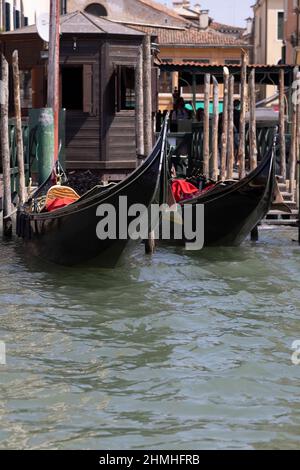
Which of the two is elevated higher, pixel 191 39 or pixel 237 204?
pixel 191 39

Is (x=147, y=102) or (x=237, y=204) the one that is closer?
(x=237, y=204)

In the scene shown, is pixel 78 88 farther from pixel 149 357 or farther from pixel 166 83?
pixel 166 83

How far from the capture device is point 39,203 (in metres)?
8.84

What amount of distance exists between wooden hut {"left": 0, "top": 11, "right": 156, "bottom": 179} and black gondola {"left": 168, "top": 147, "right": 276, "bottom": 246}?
3.35m

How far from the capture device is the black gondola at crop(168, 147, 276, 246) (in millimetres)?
8906

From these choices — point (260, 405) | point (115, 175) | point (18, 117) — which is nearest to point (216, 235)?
point (18, 117)

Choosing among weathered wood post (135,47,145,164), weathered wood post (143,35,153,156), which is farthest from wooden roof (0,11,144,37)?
weathered wood post (143,35,153,156)

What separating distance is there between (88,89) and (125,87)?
51cm

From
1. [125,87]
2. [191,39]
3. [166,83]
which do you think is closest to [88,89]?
[125,87]

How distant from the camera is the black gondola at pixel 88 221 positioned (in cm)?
727

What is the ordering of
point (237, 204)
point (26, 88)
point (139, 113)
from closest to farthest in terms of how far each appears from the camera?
1. point (237, 204)
2. point (139, 113)
3. point (26, 88)

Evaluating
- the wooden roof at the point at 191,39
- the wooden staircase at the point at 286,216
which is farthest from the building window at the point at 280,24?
the wooden staircase at the point at 286,216

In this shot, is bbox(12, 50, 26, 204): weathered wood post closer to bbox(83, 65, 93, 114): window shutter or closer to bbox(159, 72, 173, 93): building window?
bbox(83, 65, 93, 114): window shutter

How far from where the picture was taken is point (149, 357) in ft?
17.5
